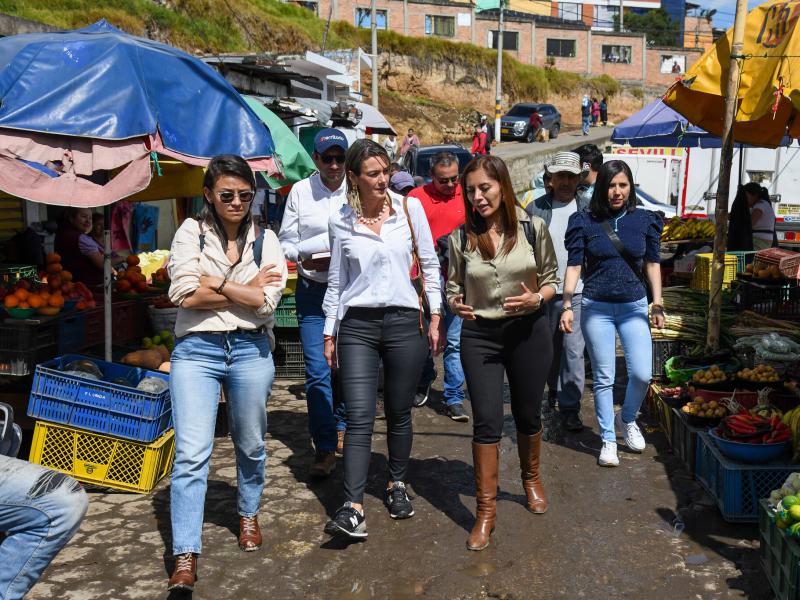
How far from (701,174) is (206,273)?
18.6m

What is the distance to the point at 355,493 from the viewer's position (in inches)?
179

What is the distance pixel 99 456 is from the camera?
17.2 feet

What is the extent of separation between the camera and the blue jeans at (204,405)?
4016 mm

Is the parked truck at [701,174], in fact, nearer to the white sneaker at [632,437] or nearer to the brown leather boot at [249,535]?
the white sneaker at [632,437]

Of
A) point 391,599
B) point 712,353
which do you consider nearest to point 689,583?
point 391,599

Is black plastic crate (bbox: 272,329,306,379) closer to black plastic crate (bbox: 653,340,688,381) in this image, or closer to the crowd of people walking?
the crowd of people walking

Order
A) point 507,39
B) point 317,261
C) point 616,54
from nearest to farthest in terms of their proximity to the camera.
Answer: point 317,261 → point 507,39 → point 616,54

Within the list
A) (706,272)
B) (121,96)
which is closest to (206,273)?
(121,96)

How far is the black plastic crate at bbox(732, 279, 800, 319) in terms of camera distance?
7969mm

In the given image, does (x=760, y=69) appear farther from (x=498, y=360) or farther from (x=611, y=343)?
(x=498, y=360)

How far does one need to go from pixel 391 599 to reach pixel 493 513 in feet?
2.72

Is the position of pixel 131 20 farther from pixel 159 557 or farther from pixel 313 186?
pixel 159 557

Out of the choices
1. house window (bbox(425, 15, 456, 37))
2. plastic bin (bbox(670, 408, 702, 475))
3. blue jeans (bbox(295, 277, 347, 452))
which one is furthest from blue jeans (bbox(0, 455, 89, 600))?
house window (bbox(425, 15, 456, 37))

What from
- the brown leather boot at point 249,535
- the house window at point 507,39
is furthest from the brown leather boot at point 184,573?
the house window at point 507,39
